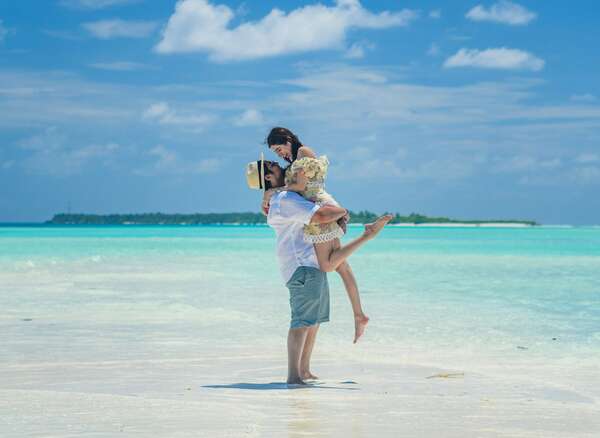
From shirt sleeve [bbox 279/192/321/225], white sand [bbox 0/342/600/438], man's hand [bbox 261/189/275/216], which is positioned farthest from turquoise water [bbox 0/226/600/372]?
shirt sleeve [bbox 279/192/321/225]

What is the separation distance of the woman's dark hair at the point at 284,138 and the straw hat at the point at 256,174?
0.14 metres

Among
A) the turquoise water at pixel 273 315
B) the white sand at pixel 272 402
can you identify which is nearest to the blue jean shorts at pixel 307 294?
the white sand at pixel 272 402

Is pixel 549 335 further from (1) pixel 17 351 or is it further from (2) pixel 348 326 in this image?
(1) pixel 17 351

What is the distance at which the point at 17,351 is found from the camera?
7.03 m

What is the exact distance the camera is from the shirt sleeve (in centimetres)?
544

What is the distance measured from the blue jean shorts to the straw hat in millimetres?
579

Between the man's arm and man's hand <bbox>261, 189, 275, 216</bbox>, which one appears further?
man's hand <bbox>261, 189, 275, 216</bbox>

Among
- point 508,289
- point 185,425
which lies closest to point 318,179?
point 185,425

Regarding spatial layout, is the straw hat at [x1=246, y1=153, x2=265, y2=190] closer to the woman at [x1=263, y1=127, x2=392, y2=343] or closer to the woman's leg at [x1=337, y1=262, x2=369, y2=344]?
the woman at [x1=263, y1=127, x2=392, y2=343]

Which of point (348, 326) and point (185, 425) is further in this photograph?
point (348, 326)

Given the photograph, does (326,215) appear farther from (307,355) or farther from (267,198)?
(307,355)

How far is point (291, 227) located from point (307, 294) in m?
Answer: 0.43

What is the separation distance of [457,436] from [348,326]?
494 centimetres

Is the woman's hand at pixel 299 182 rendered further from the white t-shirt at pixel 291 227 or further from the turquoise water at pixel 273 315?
the turquoise water at pixel 273 315
